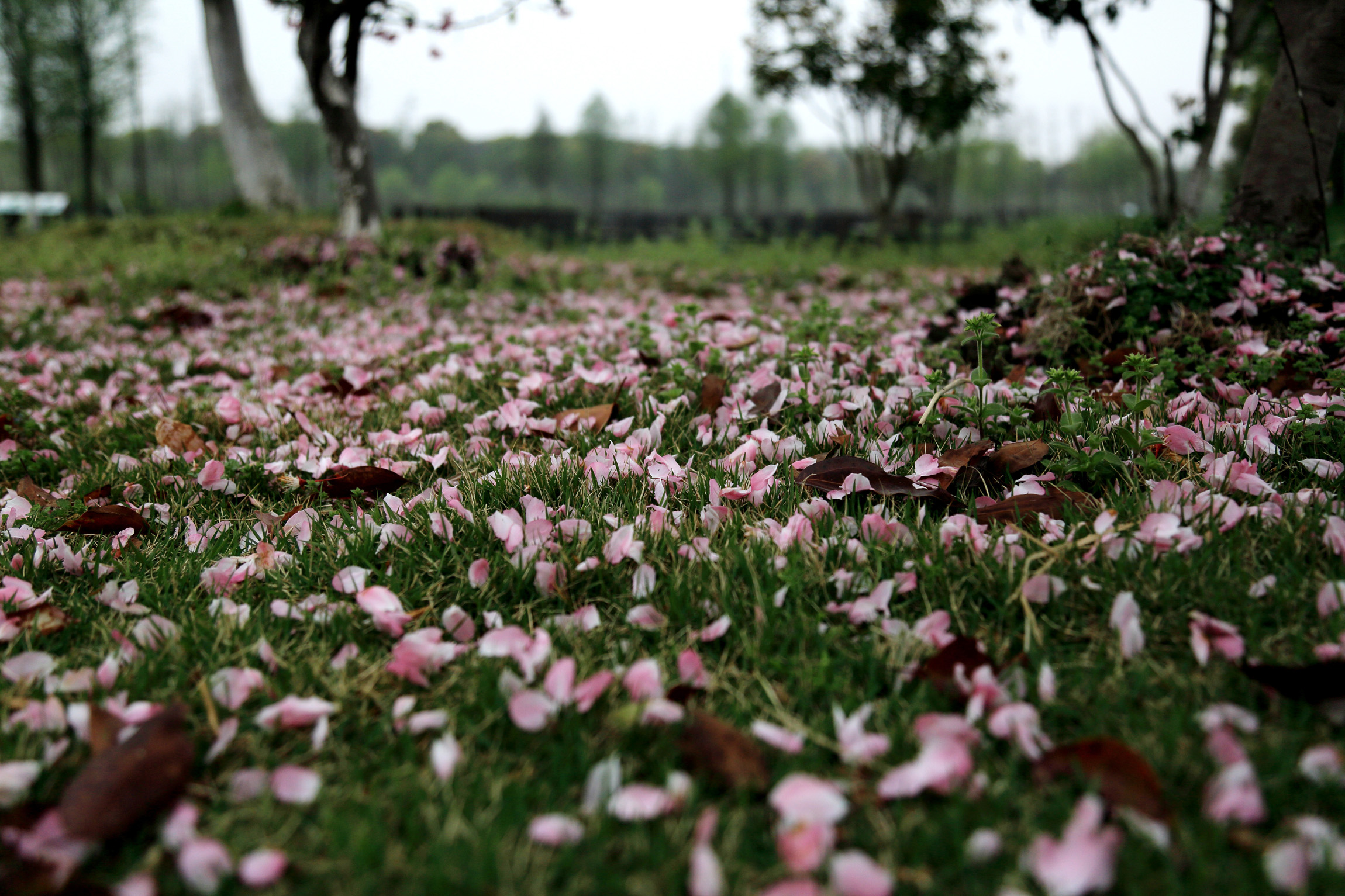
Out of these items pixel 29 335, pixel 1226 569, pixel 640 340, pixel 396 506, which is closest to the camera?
pixel 1226 569

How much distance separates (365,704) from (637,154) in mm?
117817

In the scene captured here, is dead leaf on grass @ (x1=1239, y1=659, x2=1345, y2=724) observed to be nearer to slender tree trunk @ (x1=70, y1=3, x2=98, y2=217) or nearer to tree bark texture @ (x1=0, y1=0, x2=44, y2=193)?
slender tree trunk @ (x1=70, y1=3, x2=98, y2=217)

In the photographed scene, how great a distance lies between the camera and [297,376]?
3873 millimetres

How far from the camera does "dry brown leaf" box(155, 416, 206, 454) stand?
279 cm

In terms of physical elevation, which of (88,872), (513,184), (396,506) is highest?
(513,184)

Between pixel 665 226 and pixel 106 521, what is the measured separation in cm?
2042

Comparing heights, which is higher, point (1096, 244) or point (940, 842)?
point (1096, 244)

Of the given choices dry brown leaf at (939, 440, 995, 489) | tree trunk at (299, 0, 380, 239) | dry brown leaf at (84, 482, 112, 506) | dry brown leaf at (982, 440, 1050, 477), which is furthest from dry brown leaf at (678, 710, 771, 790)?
tree trunk at (299, 0, 380, 239)

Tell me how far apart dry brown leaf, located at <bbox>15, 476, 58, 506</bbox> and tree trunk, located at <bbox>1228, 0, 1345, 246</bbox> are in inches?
217

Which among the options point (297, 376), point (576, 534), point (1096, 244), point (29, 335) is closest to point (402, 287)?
point (29, 335)

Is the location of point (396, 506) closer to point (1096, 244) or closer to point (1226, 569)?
point (1226, 569)

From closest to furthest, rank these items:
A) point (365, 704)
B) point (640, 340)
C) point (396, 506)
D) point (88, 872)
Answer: point (88, 872)
point (365, 704)
point (396, 506)
point (640, 340)

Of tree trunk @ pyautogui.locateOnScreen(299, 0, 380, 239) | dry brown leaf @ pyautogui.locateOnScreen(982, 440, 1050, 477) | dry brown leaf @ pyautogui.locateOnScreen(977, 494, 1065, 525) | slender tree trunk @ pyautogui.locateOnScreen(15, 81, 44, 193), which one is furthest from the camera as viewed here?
slender tree trunk @ pyautogui.locateOnScreen(15, 81, 44, 193)

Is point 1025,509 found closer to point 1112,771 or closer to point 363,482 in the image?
point 1112,771
